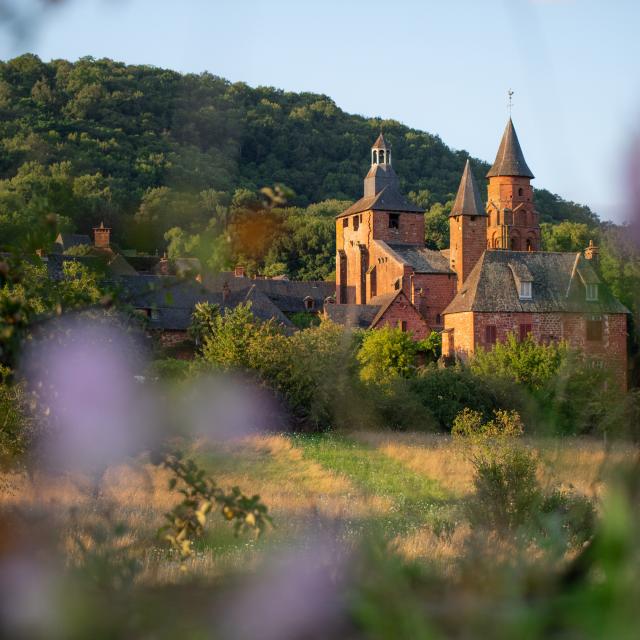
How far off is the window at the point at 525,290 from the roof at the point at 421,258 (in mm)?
12882

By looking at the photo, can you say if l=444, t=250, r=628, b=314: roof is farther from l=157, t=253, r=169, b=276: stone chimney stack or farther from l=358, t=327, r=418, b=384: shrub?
l=157, t=253, r=169, b=276: stone chimney stack

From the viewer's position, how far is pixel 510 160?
6419cm

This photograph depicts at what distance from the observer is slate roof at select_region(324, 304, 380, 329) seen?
5444 centimetres

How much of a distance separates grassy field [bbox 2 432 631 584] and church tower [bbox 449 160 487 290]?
88.1 feet

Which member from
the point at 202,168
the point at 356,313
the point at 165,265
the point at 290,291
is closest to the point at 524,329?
the point at 356,313

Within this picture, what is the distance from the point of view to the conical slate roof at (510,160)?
63.8 m

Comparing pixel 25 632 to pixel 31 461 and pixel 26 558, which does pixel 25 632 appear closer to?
pixel 26 558

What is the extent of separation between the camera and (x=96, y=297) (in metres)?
4.00

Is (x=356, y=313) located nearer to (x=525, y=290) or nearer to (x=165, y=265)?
(x=525, y=290)

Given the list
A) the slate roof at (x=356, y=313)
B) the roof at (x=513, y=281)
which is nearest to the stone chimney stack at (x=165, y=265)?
the roof at (x=513, y=281)

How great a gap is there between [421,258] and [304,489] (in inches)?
1769

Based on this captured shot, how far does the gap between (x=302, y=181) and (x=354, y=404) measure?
76814 mm

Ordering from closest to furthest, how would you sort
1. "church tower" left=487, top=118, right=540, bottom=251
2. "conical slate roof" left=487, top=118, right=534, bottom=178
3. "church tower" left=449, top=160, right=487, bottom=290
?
1. "church tower" left=449, top=160, right=487, bottom=290
2. "church tower" left=487, top=118, right=540, bottom=251
3. "conical slate roof" left=487, top=118, right=534, bottom=178

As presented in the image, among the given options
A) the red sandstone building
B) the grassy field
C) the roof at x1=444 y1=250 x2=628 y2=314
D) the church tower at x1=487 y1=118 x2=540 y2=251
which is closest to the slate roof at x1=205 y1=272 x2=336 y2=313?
the red sandstone building
